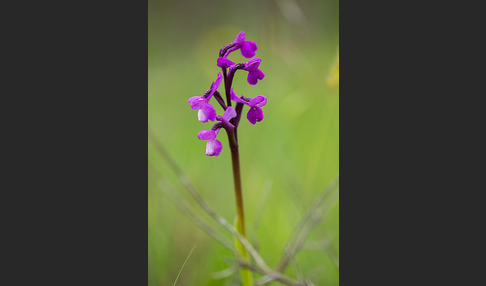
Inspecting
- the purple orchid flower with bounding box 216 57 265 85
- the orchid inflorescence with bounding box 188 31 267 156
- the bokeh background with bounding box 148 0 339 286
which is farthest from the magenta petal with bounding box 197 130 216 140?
the bokeh background with bounding box 148 0 339 286

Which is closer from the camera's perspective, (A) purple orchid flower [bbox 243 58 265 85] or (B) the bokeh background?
(A) purple orchid flower [bbox 243 58 265 85]

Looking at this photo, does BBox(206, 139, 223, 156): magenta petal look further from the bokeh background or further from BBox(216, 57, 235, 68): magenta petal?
the bokeh background

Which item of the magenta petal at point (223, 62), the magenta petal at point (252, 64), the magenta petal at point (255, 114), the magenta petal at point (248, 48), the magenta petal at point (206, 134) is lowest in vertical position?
the magenta petal at point (206, 134)

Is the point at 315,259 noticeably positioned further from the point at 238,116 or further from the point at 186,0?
the point at 186,0

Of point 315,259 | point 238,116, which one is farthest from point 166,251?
point 238,116

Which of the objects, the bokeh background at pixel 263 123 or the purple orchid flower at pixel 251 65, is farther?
the bokeh background at pixel 263 123

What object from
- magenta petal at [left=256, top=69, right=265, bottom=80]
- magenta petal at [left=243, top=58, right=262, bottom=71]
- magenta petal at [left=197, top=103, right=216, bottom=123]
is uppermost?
magenta petal at [left=243, top=58, right=262, bottom=71]

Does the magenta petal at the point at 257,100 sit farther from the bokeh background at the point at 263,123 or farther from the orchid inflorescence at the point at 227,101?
the bokeh background at the point at 263,123

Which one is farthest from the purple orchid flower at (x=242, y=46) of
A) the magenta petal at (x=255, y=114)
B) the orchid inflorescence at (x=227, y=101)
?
the magenta petal at (x=255, y=114)

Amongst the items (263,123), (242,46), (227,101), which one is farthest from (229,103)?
(263,123)
